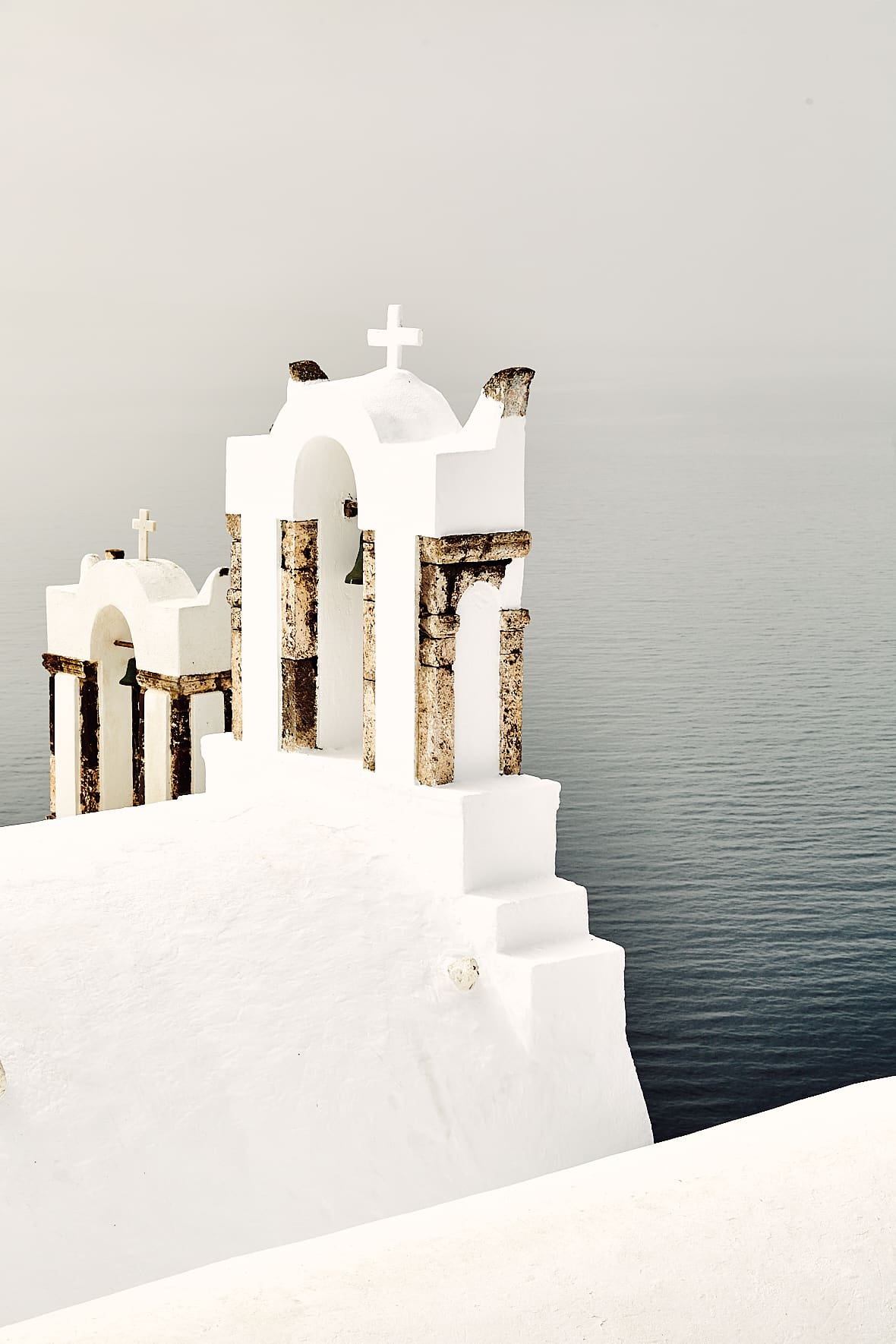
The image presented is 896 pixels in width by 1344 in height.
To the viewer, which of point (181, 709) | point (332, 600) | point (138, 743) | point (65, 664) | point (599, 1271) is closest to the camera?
point (599, 1271)

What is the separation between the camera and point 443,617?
9781 mm

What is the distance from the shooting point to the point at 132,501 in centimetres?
6769

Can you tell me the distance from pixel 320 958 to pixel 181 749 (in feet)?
16.9

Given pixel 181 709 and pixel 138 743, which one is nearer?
pixel 181 709

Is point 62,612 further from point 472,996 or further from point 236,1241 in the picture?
point 236,1241

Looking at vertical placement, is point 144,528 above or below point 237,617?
above

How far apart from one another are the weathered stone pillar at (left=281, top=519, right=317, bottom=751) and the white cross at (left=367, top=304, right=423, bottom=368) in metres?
1.16

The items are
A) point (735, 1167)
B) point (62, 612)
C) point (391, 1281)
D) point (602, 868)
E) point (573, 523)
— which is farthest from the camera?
point (573, 523)

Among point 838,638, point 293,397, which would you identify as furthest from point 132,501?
point 293,397

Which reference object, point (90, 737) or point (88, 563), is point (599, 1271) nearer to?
point (90, 737)

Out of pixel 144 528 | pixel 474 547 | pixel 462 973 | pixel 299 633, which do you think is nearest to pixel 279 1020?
pixel 462 973

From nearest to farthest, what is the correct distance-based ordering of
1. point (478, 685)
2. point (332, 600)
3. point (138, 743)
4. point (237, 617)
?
1. point (478, 685)
2. point (332, 600)
3. point (237, 617)
4. point (138, 743)

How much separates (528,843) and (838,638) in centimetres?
3878

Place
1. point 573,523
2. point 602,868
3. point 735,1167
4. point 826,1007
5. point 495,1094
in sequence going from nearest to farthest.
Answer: point 735,1167, point 495,1094, point 826,1007, point 602,868, point 573,523
